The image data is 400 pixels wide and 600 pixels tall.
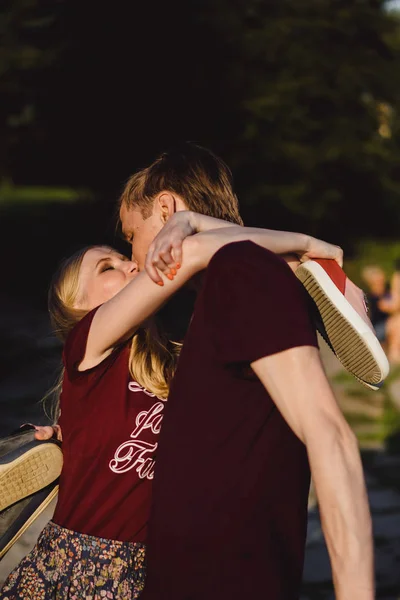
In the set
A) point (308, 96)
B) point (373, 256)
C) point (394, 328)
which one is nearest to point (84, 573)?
point (394, 328)

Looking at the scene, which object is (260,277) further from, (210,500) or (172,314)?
(172,314)

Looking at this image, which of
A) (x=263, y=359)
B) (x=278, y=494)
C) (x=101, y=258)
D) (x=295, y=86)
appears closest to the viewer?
(x=263, y=359)

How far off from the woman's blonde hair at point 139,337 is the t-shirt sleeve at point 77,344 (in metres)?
0.20

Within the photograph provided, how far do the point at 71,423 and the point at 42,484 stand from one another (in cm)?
17

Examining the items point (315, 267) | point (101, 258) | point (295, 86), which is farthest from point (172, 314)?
point (315, 267)

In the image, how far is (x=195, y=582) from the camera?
170 centimetres

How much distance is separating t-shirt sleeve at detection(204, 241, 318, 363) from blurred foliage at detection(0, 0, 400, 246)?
9.87 m

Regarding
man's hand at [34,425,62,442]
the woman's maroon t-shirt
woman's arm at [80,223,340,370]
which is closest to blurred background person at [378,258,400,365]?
man's hand at [34,425,62,442]

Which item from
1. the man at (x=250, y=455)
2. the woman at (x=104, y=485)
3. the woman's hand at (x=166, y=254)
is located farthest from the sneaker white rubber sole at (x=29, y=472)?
the woman's hand at (x=166, y=254)

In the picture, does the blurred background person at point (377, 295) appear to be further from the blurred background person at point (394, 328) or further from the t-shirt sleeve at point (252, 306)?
the t-shirt sleeve at point (252, 306)

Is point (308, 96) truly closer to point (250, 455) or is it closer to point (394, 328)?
point (394, 328)

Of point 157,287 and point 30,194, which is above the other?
point 157,287

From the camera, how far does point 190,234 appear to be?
1808 millimetres

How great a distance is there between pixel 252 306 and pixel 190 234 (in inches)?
11.5
